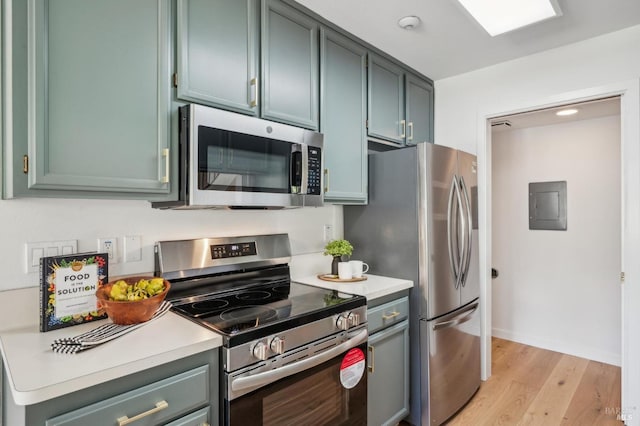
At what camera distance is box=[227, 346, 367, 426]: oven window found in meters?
1.23

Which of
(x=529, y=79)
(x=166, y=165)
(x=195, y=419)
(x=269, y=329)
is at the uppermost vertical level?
(x=529, y=79)

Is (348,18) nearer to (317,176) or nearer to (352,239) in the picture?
(317,176)

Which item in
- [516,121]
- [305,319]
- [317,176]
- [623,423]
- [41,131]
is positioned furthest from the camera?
[516,121]

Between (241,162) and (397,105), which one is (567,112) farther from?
(241,162)

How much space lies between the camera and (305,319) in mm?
1424

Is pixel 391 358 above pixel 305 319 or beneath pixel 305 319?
beneath

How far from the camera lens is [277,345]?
130 centimetres

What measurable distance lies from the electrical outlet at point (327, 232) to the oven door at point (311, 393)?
840 mm

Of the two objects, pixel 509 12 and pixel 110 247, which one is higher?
pixel 509 12

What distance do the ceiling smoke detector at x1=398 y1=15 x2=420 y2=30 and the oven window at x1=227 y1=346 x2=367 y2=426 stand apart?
1.77 m

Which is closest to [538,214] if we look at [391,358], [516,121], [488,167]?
[516,121]

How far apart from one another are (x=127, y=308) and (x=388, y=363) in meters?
1.35

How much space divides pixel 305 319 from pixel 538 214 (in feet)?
9.94

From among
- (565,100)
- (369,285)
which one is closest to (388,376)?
(369,285)
